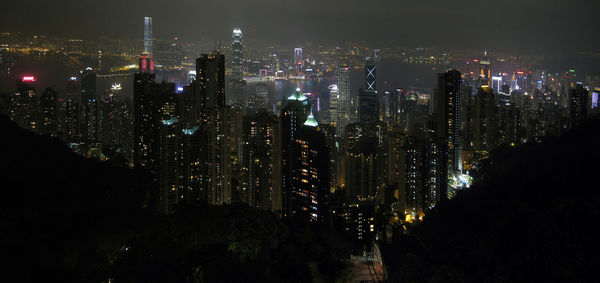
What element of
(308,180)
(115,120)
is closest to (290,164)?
(308,180)

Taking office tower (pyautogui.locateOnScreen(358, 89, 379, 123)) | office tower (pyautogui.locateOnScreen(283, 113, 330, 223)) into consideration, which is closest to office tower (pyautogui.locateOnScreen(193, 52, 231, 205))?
office tower (pyautogui.locateOnScreen(283, 113, 330, 223))

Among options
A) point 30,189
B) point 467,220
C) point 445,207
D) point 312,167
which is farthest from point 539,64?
point 30,189

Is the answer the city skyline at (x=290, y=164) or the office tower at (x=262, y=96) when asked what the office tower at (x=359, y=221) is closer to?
the city skyline at (x=290, y=164)

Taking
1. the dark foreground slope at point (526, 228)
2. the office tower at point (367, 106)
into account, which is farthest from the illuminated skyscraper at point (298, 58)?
the dark foreground slope at point (526, 228)

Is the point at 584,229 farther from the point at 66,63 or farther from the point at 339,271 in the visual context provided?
the point at 66,63

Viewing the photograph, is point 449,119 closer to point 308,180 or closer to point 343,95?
point 308,180

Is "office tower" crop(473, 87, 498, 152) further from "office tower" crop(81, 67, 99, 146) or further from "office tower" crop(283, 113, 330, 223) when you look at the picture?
"office tower" crop(81, 67, 99, 146)

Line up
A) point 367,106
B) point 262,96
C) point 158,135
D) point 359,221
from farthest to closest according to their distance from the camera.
A: point 367,106, point 262,96, point 158,135, point 359,221
